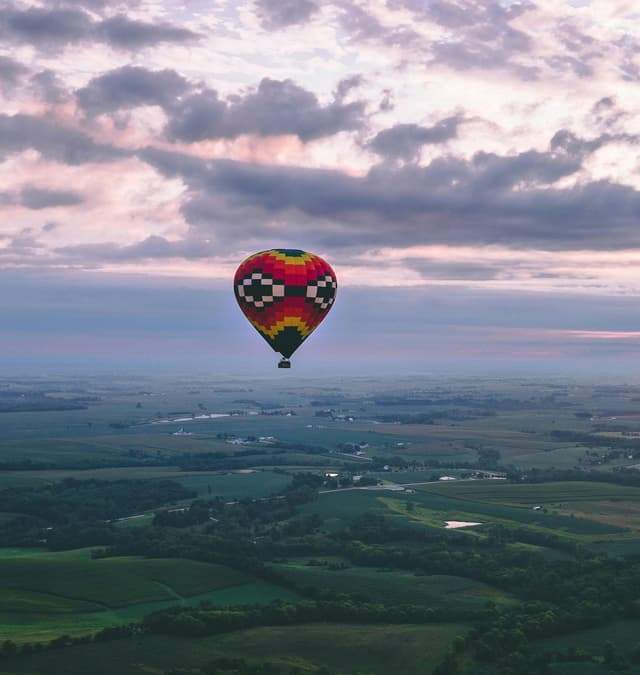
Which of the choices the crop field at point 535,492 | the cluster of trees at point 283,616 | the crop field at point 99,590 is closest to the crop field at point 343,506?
the crop field at point 535,492

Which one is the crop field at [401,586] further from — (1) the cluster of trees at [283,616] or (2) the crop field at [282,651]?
(2) the crop field at [282,651]

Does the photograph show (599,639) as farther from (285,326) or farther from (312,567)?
(312,567)

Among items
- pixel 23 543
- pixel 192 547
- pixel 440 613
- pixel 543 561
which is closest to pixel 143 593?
pixel 192 547

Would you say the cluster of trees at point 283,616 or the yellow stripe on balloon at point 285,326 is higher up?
the yellow stripe on balloon at point 285,326

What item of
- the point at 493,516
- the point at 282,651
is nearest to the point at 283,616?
the point at 282,651

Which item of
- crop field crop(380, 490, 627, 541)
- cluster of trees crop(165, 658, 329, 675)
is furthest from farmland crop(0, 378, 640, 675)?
cluster of trees crop(165, 658, 329, 675)

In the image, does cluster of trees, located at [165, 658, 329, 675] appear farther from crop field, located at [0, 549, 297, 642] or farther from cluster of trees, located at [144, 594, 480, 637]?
crop field, located at [0, 549, 297, 642]
